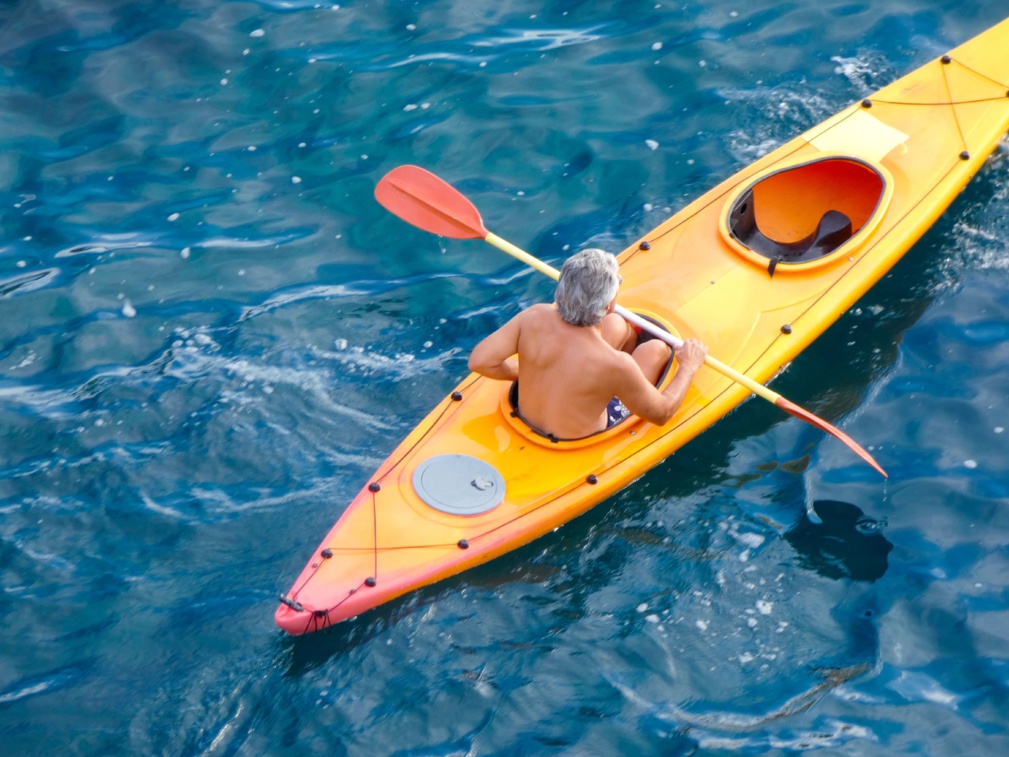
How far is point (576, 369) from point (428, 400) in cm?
135

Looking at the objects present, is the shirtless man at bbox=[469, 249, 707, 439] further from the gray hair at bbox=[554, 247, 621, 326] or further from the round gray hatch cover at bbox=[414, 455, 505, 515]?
the round gray hatch cover at bbox=[414, 455, 505, 515]

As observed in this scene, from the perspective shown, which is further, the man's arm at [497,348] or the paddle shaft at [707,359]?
the paddle shaft at [707,359]

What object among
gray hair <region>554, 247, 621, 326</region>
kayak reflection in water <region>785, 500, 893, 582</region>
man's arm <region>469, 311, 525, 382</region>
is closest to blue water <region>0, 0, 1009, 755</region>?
kayak reflection in water <region>785, 500, 893, 582</region>

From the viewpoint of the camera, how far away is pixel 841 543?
5312 millimetres

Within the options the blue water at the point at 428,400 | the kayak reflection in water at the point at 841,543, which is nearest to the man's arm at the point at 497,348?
the blue water at the point at 428,400

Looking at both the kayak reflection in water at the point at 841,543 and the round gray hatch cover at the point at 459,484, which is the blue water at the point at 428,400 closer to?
the kayak reflection in water at the point at 841,543

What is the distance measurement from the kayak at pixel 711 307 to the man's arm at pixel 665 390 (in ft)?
0.86

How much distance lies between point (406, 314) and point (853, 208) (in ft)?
9.77

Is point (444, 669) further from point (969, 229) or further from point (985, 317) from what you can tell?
point (969, 229)

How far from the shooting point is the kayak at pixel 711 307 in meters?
4.98

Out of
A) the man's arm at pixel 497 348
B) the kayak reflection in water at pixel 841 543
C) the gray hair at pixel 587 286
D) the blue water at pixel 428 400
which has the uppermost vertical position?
the gray hair at pixel 587 286

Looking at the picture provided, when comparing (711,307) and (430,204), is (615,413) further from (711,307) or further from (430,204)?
(430,204)

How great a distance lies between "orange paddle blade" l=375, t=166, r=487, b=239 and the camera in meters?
6.02

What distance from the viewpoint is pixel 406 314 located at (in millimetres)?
6574
